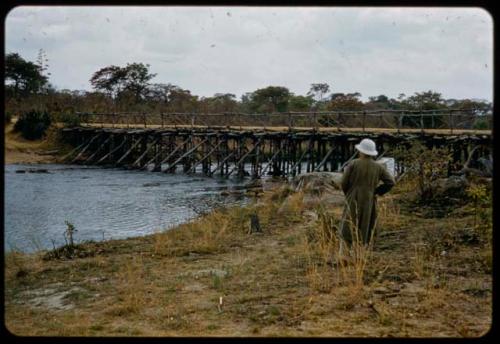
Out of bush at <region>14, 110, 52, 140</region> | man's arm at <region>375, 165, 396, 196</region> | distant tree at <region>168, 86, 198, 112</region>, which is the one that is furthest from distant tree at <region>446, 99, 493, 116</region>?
bush at <region>14, 110, 52, 140</region>

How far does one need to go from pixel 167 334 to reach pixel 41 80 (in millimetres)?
46256

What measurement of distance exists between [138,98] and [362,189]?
46.3 m

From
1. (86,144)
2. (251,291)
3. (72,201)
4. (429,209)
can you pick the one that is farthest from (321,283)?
(86,144)

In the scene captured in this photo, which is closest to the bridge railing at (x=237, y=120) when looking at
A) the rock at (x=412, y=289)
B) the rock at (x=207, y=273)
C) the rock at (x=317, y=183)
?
the rock at (x=317, y=183)

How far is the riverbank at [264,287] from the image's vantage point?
17.5 feet

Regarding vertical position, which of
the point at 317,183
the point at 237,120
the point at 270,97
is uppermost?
the point at 270,97

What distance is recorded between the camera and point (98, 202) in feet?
61.1

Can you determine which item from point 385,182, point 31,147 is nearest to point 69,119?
point 31,147

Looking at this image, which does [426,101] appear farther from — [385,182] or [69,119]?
[385,182]

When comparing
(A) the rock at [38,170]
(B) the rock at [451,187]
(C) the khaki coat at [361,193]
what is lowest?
(A) the rock at [38,170]

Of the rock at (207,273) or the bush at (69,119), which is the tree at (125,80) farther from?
the rock at (207,273)

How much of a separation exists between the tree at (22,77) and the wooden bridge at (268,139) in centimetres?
944

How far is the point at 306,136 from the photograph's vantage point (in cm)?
2430

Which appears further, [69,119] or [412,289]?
[69,119]
